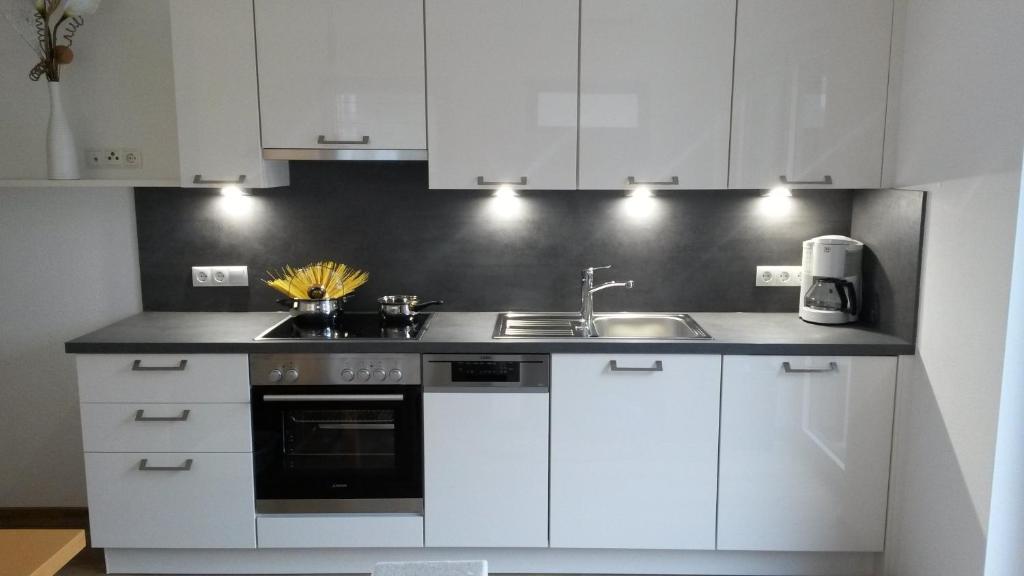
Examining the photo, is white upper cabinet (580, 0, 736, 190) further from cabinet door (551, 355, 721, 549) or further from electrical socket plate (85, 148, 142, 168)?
electrical socket plate (85, 148, 142, 168)

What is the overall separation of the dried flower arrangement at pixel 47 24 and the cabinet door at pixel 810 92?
2.39 m

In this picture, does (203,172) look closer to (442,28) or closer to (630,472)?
(442,28)

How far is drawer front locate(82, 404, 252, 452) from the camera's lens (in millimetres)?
2740

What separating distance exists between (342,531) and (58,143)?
1.79 meters

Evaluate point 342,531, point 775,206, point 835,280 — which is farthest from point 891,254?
point 342,531

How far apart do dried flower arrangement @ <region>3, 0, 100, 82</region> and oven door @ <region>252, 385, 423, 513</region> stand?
146 centimetres

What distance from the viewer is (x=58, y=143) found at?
9.75 feet

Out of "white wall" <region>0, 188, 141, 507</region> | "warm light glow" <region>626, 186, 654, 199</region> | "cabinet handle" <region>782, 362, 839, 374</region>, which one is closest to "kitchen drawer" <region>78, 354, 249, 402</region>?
"white wall" <region>0, 188, 141, 507</region>

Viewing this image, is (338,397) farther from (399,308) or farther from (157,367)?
(157,367)

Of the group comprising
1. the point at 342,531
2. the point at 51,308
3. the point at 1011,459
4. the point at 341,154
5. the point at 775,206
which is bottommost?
the point at 342,531

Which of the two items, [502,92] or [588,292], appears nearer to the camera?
[502,92]

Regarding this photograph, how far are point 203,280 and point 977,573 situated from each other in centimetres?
290

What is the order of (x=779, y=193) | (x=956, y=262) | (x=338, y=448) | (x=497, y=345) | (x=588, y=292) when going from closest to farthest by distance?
(x=956, y=262) → (x=497, y=345) → (x=338, y=448) → (x=588, y=292) → (x=779, y=193)

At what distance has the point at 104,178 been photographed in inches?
125
